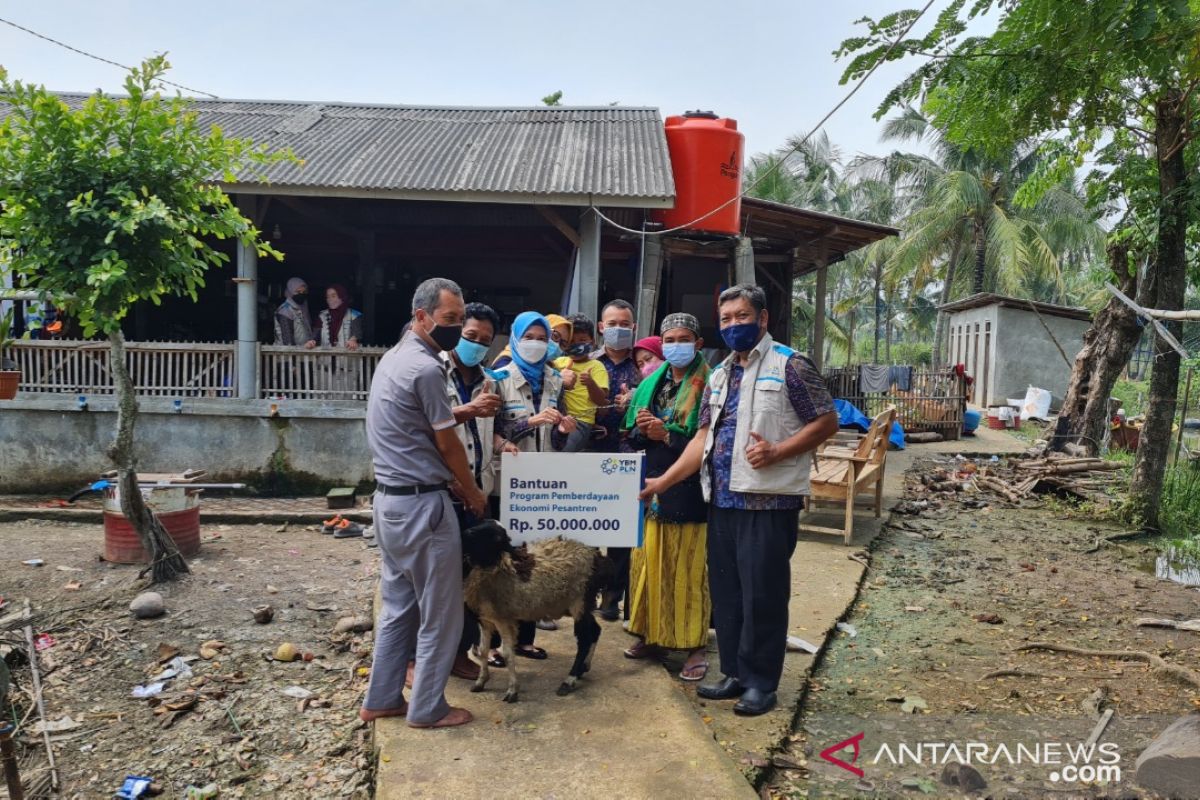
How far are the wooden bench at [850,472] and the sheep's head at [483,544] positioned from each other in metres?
4.30

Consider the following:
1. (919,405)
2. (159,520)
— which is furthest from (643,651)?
(919,405)

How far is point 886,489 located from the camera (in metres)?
10.3

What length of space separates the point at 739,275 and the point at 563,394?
7504mm

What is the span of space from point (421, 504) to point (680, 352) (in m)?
1.49

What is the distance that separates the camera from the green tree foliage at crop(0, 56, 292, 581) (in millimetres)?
5246

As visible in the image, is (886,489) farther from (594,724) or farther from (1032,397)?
(1032,397)

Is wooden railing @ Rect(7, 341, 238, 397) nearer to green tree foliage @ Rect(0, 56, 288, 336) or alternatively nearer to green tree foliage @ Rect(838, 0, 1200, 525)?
green tree foliage @ Rect(0, 56, 288, 336)


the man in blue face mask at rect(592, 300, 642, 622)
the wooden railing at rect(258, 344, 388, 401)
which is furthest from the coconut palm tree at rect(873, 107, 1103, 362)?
the man in blue face mask at rect(592, 300, 642, 622)

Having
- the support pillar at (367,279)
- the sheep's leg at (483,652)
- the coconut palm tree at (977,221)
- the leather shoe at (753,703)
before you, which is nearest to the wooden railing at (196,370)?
the support pillar at (367,279)

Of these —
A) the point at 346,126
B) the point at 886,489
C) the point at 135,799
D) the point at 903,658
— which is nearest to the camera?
→ the point at 135,799

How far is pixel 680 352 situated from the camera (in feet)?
12.6

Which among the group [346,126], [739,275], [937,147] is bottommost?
[739,275]

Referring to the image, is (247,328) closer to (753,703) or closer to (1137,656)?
(753,703)

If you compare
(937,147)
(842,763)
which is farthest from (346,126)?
(937,147)
